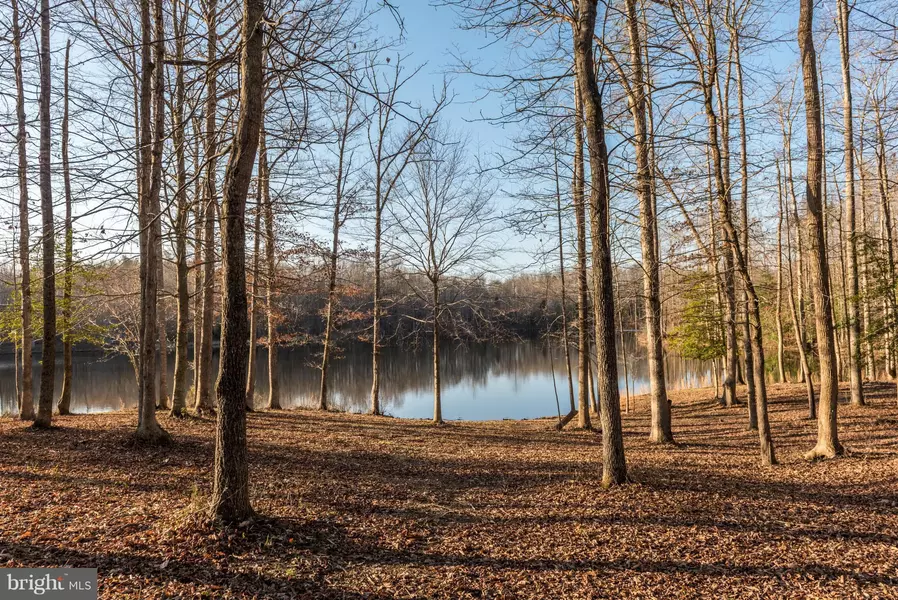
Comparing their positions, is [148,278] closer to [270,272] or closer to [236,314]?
[270,272]

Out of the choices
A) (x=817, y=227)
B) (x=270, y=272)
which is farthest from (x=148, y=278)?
(x=817, y=227)

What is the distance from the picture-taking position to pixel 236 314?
13.5ft

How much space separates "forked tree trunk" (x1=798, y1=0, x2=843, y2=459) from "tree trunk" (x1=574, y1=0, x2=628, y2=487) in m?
4.11

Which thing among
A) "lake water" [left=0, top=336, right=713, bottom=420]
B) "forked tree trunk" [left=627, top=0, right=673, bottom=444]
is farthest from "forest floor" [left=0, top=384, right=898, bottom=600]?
"lake water" [left=0, top=336, right=713, bottom=420]

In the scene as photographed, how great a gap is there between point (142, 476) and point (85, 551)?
6.95ft

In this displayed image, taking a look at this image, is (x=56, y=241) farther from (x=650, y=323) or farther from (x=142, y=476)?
(x=650, y=323)

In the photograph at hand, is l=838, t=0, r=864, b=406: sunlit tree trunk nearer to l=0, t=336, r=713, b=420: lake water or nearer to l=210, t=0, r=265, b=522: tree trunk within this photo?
l=0, t=336, r=713, b=420: lake water

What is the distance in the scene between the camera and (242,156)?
4.26 meters

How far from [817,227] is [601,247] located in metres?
4.22

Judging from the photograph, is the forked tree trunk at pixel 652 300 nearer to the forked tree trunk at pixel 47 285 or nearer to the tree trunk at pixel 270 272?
the tree trunk at pixel 270 272

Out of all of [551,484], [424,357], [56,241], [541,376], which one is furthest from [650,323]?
[424,357]

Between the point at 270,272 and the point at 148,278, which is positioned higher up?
the point at 270,272

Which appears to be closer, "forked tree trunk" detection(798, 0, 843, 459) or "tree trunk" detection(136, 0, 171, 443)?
"tree trunk" detection(136, 0, 171, 443)

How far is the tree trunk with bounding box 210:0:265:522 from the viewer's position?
4.09 m
